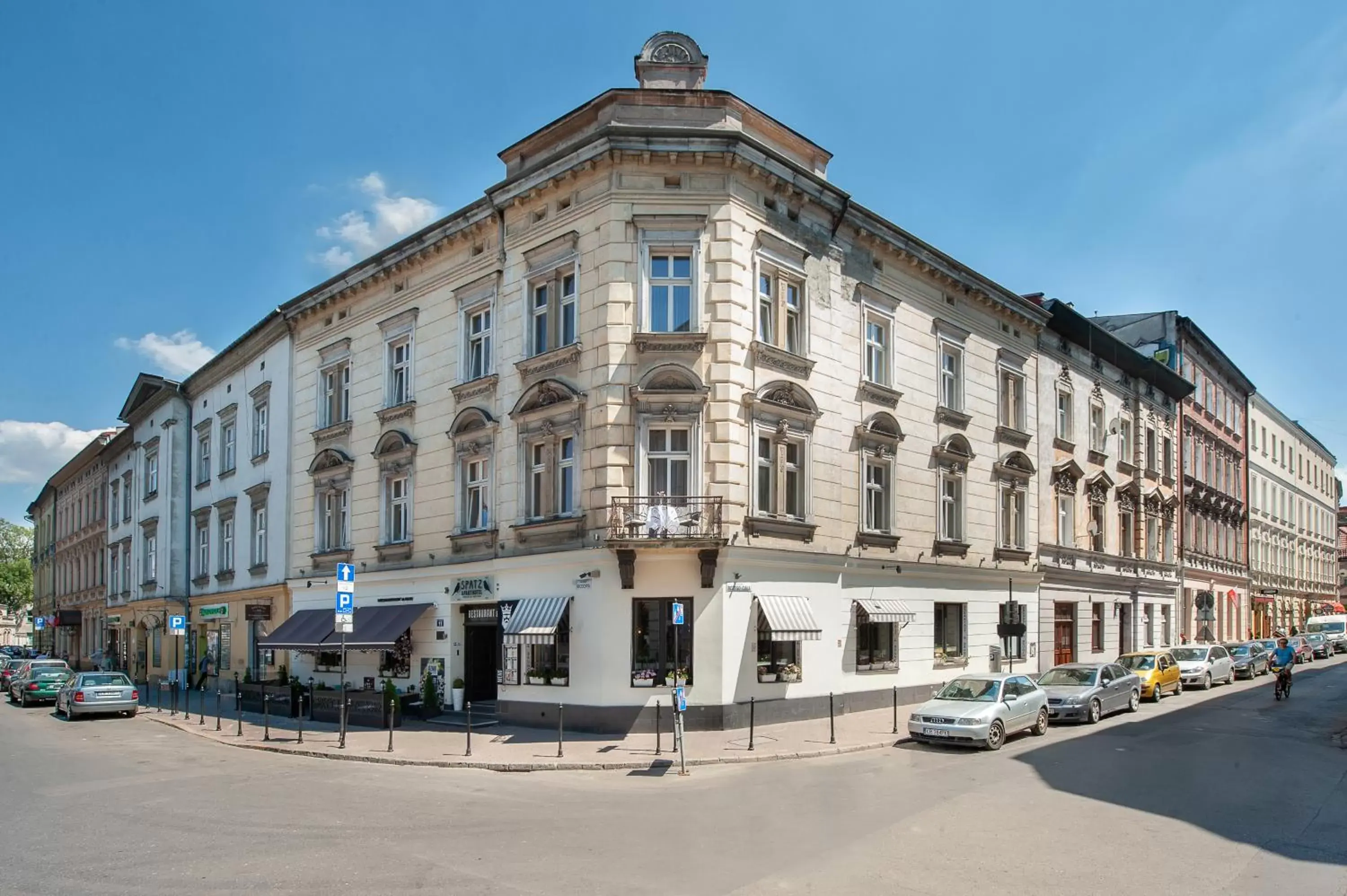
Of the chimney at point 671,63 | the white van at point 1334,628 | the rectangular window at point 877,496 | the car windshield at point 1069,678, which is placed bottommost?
the white van at point 1334,628

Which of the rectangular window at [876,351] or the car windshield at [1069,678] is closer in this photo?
the car windshield at [1069,678]

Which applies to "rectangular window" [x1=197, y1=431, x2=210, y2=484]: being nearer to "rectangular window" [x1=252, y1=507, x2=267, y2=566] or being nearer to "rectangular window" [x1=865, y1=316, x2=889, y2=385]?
"rectangular window" [x1=252, y1=507, x2=267, y2=566]

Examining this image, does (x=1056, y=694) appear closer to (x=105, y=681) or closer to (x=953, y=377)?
(x=953, y=377)

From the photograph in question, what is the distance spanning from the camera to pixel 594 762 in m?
17.2

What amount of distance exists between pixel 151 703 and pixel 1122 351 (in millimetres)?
37591

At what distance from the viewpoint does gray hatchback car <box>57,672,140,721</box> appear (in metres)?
27.4

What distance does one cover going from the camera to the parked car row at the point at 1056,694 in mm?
18422

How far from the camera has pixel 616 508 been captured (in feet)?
66.2

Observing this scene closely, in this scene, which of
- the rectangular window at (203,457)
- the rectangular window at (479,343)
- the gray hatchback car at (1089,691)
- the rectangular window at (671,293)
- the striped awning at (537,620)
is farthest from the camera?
the rectangular window at (203,457)

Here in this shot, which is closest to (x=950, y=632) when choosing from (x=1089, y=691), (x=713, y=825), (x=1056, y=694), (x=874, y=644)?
(x=874, y=644)

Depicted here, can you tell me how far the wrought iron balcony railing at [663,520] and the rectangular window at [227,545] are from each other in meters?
22.9

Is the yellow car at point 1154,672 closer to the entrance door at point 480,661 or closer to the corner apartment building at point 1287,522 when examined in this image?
the entrance door at point 480,661

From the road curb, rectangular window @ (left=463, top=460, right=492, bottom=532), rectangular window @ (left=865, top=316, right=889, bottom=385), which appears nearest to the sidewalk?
the road curb

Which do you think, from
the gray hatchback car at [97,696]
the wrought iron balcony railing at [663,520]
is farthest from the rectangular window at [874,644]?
the gray hatchback car at [97,696]
